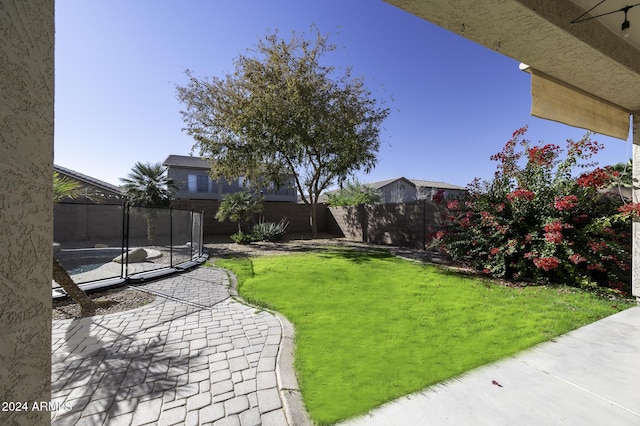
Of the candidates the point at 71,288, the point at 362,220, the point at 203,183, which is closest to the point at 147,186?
the point at 71,288

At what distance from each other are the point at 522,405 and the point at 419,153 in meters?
21.6

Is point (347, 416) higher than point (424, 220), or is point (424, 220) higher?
point (424, 220)

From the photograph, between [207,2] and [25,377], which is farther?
[207,2]

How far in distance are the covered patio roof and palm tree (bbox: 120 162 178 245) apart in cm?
1415

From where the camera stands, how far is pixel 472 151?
16.7 m

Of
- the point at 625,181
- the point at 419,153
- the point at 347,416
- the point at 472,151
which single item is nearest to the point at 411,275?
the point at 625,181

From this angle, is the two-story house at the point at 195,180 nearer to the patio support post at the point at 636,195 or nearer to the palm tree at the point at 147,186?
the palm tree at the point at 147,186

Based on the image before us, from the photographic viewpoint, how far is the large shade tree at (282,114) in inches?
466

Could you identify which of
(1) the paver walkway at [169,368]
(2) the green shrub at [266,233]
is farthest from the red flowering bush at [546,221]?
(2) the green shrub at [266,233]

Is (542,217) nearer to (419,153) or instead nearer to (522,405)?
(522,405)

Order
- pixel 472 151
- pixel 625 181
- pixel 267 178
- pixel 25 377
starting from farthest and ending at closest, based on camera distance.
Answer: pixel 472 151, pixel 267 178, pixel 625 181, pixel 25 377

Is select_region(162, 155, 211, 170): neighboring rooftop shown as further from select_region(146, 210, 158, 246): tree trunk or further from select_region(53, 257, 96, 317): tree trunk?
select_region(53, 257, 96, 317): tree trunk

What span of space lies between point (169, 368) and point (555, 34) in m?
5.01

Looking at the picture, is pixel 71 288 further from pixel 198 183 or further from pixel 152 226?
pixel 198 183
